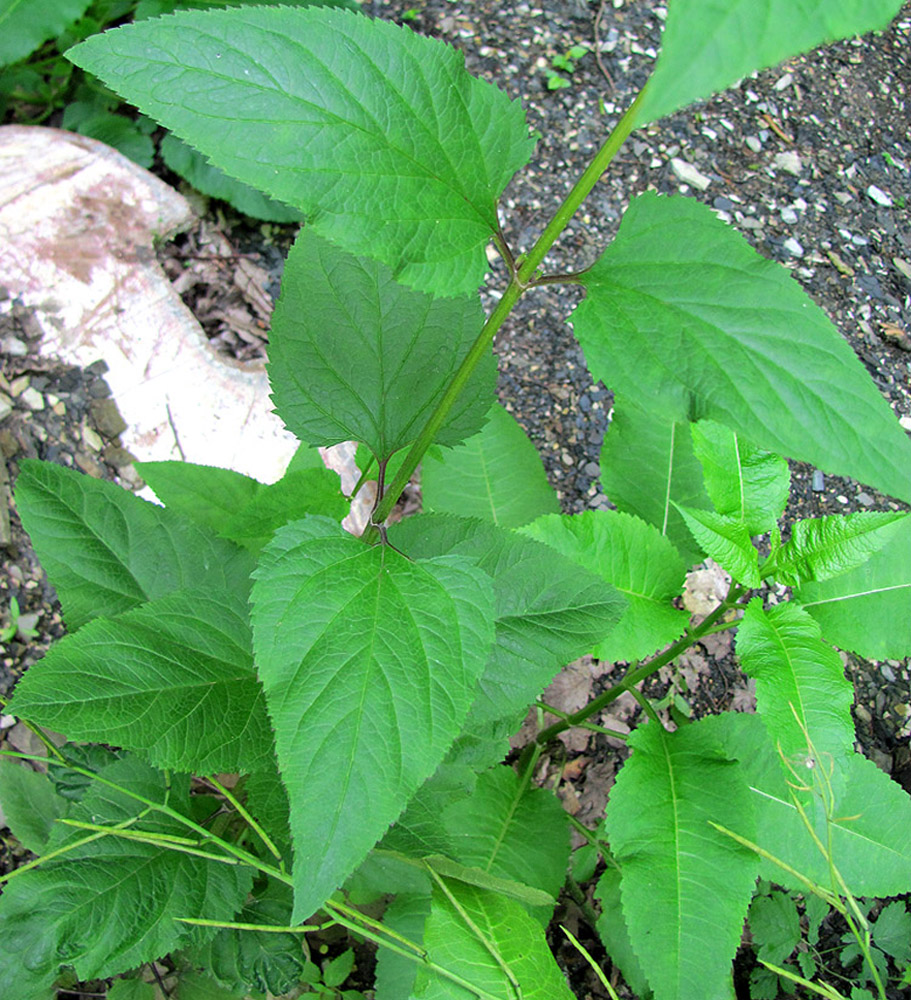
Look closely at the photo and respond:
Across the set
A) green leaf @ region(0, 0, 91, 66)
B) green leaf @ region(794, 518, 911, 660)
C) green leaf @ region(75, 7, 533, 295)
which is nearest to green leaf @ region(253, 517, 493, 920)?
green leaf @ region(75, 7, 533, 295)

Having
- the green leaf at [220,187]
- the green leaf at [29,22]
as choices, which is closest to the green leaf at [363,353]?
the green leaf at [220,187]

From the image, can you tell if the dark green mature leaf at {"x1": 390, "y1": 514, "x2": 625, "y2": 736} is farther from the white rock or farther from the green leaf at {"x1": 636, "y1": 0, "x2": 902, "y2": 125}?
the white rock

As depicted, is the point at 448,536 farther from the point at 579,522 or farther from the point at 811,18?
the point at 811,18

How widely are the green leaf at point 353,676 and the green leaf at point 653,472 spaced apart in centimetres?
92

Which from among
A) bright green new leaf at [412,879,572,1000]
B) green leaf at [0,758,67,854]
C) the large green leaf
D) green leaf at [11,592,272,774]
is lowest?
green leaf at [0,758,67,854]

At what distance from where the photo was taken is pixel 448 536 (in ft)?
4.00

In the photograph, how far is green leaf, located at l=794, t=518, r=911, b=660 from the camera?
148 centimetres

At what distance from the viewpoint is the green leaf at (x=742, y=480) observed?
4.93ft

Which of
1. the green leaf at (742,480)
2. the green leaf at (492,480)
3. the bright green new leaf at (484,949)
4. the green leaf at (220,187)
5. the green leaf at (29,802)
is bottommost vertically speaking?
the green leaf at (29,802)

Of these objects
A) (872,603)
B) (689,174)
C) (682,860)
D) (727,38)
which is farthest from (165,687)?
(689,174)

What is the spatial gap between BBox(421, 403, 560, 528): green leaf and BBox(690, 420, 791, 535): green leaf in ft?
1.53

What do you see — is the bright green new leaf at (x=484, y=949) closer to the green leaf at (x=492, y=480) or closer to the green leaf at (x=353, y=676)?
the green leaf at (x=353, y=676)

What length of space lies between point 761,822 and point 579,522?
66cm

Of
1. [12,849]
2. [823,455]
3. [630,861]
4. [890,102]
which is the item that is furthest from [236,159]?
[890,102]
